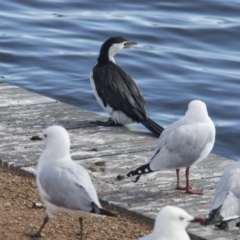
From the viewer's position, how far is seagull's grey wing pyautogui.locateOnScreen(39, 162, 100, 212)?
256 inches

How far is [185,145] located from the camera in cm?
796

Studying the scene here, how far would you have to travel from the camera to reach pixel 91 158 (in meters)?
8.54

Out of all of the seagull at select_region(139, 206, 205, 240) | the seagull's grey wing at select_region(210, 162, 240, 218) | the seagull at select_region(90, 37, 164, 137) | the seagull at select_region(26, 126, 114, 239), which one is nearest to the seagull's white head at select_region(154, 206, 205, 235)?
the seagull at select_region(139, 206, 205, 240)

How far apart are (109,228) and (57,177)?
66 cm

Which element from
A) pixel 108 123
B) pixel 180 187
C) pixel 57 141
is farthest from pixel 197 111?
pixel 108 123

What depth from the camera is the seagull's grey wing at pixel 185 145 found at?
7.93 metres

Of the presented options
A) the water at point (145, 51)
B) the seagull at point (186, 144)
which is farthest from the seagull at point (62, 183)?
the water at point (145, 51)

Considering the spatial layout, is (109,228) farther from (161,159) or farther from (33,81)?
(33,81)

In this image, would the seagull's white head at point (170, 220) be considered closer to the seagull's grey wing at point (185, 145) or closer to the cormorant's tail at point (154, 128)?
the seagull's grey wing at point (185, 145)

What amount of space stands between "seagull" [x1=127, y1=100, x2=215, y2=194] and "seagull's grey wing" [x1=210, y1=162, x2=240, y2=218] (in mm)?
907

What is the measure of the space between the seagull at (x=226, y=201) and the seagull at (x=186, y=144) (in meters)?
0.92

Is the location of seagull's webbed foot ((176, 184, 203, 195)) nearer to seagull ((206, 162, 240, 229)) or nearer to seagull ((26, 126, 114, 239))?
seagull ((206, 162, 240, 229))

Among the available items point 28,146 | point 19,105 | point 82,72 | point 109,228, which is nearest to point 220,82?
point 82,72

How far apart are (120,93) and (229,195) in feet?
13.9
